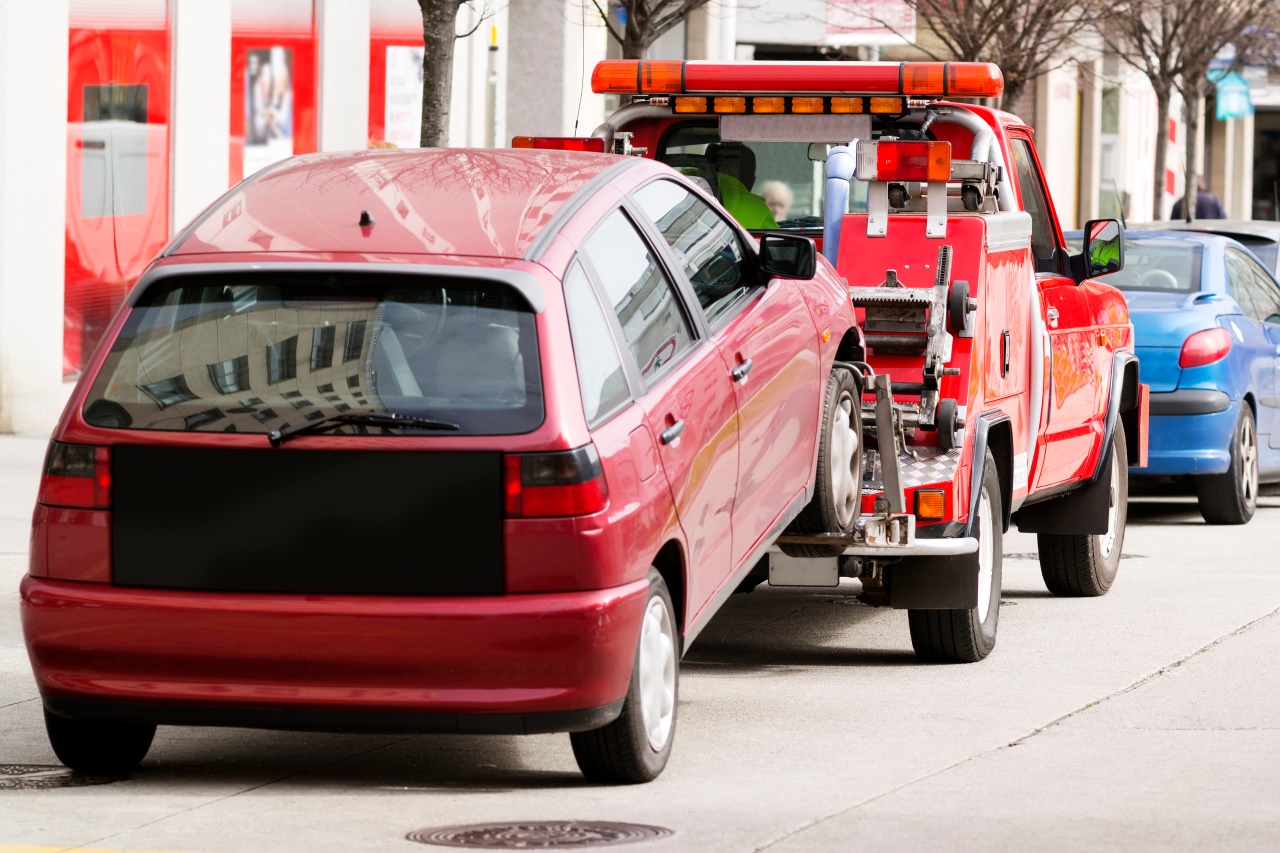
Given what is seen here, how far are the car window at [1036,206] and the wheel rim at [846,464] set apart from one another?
1.89 meters

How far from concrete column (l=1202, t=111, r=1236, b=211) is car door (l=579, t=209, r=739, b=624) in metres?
55.2

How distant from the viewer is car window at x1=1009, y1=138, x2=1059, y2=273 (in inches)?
374

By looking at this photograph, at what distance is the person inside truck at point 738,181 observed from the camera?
9.45 m

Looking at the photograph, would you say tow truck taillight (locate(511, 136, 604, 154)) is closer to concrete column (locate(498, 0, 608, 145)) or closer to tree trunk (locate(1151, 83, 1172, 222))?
concrete column (locate(498, 0, 608, 145))

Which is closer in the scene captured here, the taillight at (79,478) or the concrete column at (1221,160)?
the taillight at (79,478)

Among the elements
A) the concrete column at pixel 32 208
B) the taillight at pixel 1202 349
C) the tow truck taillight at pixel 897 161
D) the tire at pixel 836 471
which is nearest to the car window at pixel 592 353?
the tire at pixel 836 471

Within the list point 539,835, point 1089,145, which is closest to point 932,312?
point 539,835

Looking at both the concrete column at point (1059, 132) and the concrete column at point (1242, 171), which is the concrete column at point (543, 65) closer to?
the concrete column at point (1059, 132)

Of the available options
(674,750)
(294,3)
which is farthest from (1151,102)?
(674,750)

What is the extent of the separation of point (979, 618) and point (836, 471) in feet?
3.46

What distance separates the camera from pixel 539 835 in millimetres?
5613

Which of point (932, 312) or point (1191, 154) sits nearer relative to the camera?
point (932, 312)

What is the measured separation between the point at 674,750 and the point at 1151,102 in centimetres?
4464

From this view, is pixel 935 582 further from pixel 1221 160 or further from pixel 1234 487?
pixel 1221 160
